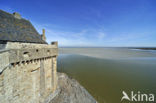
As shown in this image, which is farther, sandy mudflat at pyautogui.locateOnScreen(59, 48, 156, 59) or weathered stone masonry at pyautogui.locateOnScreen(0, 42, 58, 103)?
sandy mudflat at pyautogui.locateOnScreen(59, 48, 156, 59)

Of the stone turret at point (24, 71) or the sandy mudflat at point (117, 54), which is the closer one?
the stone turret at point (24, 71)

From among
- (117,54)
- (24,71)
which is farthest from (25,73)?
(117,54)

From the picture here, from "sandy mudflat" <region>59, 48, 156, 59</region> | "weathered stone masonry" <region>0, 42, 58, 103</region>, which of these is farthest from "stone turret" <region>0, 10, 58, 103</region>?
"sandy mudflat" <region>59, 48, 156, 59</region>

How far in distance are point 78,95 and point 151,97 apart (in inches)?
374

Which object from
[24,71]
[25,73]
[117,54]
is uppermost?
[24,71]

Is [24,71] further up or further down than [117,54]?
further up

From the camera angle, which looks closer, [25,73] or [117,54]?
[25,73]

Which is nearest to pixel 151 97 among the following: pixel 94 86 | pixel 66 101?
pixel 94 86

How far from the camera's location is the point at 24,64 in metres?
5.30

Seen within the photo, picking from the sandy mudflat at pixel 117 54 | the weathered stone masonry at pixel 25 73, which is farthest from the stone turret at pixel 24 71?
the sandy mudflat at pixel 117 54

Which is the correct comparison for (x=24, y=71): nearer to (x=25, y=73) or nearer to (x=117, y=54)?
(x=25, y=73)

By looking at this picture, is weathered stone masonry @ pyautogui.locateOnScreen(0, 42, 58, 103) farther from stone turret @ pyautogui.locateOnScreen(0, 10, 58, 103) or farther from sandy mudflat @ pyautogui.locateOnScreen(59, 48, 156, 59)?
sandy mudflat @ pyautogui.locateOnScreen(59, 48, 156, 59)

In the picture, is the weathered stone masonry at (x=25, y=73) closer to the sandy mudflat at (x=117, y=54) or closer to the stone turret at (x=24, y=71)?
the stone turret at (x=24, y=71)

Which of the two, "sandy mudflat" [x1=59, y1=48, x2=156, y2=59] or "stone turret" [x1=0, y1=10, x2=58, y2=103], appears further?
"sandy mudflat" [x1=59, y1=48, x2=156, y2=59]
